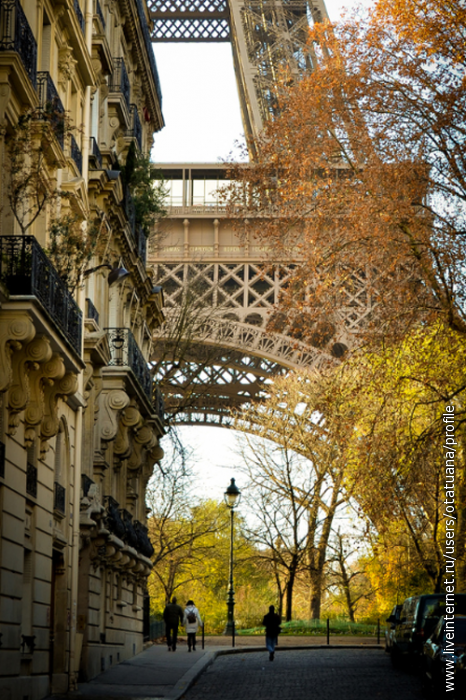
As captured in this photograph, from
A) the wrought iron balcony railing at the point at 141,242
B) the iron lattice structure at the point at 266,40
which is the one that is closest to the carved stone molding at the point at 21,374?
the wrought iron balcony railing at the point at 141,242

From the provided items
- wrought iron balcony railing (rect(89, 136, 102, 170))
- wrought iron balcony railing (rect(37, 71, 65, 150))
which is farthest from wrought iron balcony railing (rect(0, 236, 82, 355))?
wrought iron balcony railing (rect(89, 136, 102, 170))

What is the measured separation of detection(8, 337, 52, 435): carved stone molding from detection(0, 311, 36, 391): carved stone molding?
2.85 feet

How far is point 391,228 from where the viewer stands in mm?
19219

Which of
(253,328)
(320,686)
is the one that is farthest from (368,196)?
(253,328)

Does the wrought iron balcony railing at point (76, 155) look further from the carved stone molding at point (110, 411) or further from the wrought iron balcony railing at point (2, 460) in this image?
the wrought iron balcony railing at point (2, 460)

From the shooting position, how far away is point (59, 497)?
21219 mm

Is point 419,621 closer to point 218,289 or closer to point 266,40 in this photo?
point 218,289

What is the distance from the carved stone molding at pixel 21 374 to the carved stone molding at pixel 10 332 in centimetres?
87

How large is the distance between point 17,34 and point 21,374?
5011 millimetres

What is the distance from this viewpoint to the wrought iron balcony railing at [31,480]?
1820cm

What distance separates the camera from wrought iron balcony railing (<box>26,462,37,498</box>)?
717 inches

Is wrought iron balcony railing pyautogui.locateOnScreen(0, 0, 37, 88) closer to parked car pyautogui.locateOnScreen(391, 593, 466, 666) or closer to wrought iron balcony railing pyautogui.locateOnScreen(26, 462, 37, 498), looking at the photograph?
wrought iron balcony railing pyautogui.locateOnScreen(26, 462, 37, 498)

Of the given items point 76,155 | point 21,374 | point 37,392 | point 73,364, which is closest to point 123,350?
point 76,155

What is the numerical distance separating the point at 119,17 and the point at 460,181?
14.7 metres
